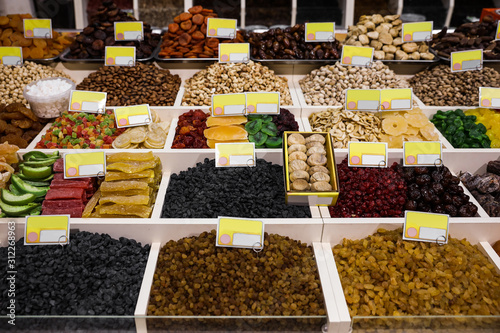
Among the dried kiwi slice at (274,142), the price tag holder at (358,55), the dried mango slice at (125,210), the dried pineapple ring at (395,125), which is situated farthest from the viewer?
the price tag holder at (358,55)

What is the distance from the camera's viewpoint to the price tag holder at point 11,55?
349cm

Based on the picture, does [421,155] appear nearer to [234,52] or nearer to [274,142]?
[274,142]

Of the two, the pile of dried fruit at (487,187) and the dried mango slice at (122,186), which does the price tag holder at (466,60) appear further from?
the dried mango slice at (122,186)

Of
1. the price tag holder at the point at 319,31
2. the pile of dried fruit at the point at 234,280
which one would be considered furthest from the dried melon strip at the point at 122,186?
the price tag holder at the point at 319,31

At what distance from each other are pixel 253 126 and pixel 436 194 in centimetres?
119

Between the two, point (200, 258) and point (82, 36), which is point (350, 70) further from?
point (82, 36)

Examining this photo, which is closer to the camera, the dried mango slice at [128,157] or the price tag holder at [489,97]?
the dried mango slice at [128,157]

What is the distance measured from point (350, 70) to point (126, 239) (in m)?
2.11

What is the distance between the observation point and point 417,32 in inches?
144

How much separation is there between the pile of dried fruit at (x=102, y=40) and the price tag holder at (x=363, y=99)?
1.73 metres

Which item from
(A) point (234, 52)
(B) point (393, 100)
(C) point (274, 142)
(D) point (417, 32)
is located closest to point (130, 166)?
(C) point (274, 142)

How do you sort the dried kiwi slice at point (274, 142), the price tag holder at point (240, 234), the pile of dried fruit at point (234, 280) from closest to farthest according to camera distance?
1. the pile of dried fruit at point (234, 280)
2. the price tag holder at point (240, 234)
3. the dried kiwi slice at point (274, 142)

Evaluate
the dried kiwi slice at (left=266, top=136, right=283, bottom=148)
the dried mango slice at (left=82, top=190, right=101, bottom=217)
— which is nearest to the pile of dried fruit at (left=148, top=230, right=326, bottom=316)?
the dried mango slice at (left=82, top=190, right=101, bottom=217)

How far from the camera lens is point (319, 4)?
477cm
